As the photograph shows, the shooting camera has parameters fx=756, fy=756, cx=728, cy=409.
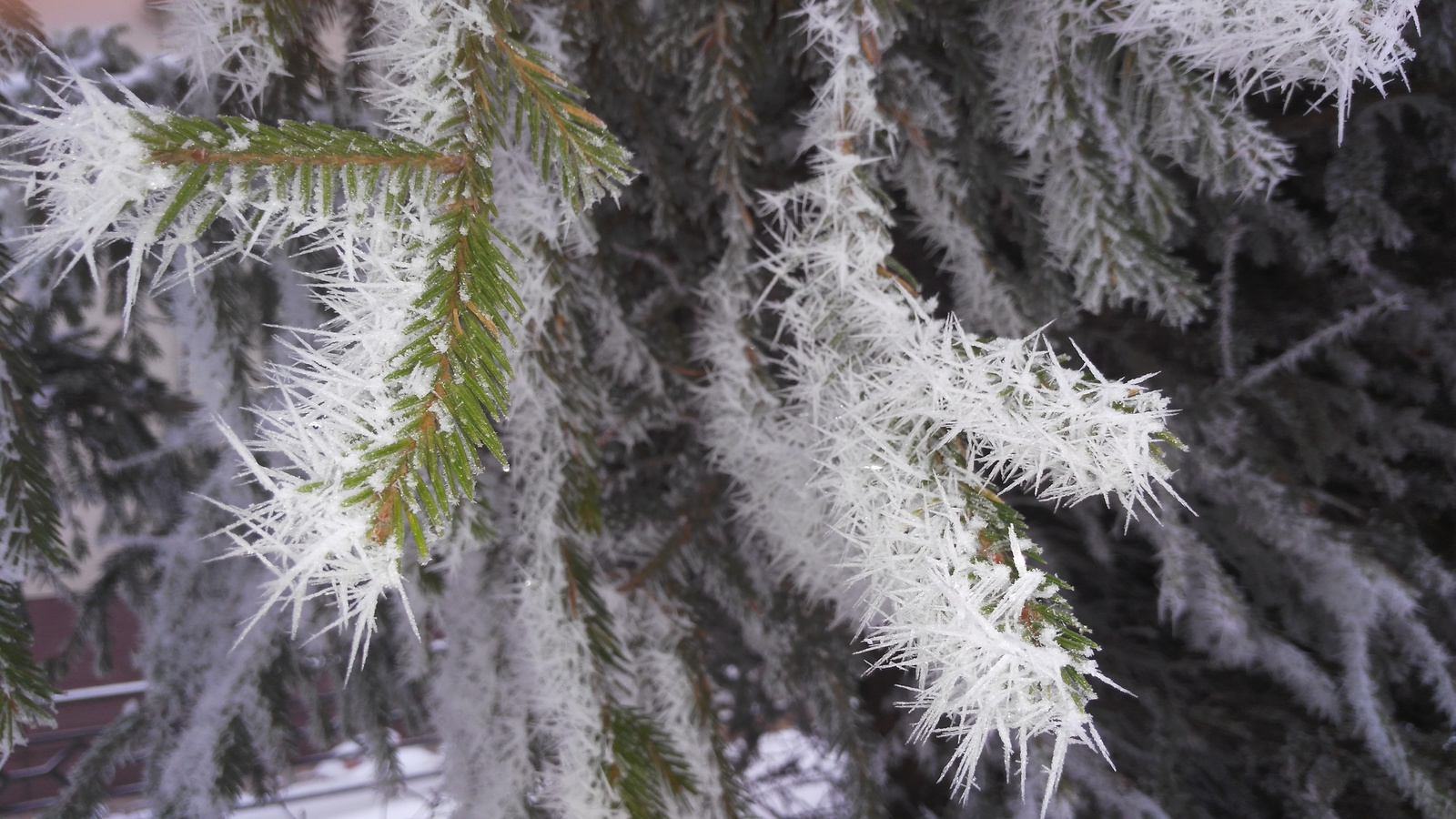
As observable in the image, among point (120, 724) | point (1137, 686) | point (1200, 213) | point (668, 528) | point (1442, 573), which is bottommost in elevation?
point (1137, 686)

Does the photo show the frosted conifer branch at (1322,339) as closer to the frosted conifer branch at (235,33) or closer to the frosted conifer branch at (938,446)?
the frosted conifer branch at (938,446)

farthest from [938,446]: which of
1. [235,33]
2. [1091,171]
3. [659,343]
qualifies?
[235,33]

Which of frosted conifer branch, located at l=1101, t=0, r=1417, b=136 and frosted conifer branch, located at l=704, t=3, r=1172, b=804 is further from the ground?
frosted conifer branch, located at l=1101, t=0, r=1417, b=136

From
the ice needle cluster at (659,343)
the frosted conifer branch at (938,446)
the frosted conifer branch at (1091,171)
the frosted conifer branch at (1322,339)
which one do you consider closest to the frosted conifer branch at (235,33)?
the ice needle cluster at (659,343)

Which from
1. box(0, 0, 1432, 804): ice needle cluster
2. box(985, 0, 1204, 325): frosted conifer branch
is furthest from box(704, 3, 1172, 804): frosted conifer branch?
box(985, 0, 1204, 325): frosted conifer branch

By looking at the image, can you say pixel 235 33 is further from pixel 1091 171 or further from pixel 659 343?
pixel 1091 171

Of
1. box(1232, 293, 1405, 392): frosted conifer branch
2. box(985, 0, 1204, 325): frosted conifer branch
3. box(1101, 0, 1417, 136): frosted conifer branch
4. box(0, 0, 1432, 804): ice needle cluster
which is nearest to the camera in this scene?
box(0, 0, 1432, 804): ice needle cluster

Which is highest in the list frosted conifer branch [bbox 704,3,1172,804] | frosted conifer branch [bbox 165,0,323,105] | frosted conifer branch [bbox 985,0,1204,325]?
frosted conifer branch [bbox 165,0,323,105]

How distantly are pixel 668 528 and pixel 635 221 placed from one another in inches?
18.0

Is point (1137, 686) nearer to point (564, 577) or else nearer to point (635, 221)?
point (564, 577)

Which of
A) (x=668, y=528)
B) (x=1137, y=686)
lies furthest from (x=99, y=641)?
(x=1137, y=686)

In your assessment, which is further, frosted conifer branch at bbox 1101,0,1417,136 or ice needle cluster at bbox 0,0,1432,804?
frosted conifer branch at bbox 1101,0,1417,136

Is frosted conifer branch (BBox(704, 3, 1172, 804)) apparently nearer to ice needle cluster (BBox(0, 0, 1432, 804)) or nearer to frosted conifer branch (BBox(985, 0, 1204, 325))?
ice needle cluster (BBox(0, 0, 1432, 804))

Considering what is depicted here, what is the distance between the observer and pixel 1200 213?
112 cm
